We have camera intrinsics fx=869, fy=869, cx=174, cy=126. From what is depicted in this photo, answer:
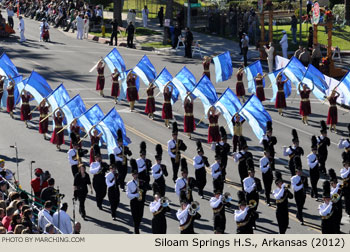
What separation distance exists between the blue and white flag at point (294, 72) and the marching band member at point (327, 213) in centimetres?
1274

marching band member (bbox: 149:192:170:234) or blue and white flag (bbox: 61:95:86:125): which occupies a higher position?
blue and white flag (bbox: 61:95:86:125)

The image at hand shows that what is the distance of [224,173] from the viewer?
1042 inches

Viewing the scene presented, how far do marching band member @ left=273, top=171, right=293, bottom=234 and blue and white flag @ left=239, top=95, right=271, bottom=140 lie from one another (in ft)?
18.2

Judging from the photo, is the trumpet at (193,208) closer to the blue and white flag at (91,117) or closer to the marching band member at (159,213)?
the marching band member at (159,213)

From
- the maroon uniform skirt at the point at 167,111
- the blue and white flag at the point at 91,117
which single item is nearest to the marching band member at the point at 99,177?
the blue and white flag at the point at 91,117

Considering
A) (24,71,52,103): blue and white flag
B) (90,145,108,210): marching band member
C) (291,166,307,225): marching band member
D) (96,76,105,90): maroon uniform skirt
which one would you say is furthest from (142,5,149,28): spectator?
(291,166,307,225): marching band member

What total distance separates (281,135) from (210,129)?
10.9 ft

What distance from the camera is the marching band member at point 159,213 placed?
21.0 m

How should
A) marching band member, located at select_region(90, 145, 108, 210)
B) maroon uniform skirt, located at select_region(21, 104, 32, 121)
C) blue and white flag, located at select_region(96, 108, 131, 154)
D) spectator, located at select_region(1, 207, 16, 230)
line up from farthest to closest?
maroon uniform skirt, located at select_region(21, 104, 32, 121) → blue and white flag, located at select_region(96, 108, 131, 154) → marching band member, located at select_region(90, 145, 108, 210) → spectator, located at select_region(1, 207, 16, 230)

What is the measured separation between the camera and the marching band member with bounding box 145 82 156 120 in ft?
108

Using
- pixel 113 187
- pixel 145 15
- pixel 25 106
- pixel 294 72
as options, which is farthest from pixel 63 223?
pixel 145 15

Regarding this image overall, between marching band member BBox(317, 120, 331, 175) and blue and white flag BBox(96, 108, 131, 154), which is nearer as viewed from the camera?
blue and white flag BBox(96, 108, 131, 154)

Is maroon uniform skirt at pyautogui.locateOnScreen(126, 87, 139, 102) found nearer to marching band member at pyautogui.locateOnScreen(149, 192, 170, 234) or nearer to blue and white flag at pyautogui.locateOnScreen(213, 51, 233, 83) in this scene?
blue and white flag at pyautogui.locateOnScreen(213, 51, 233, 83)

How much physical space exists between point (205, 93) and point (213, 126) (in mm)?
1677
